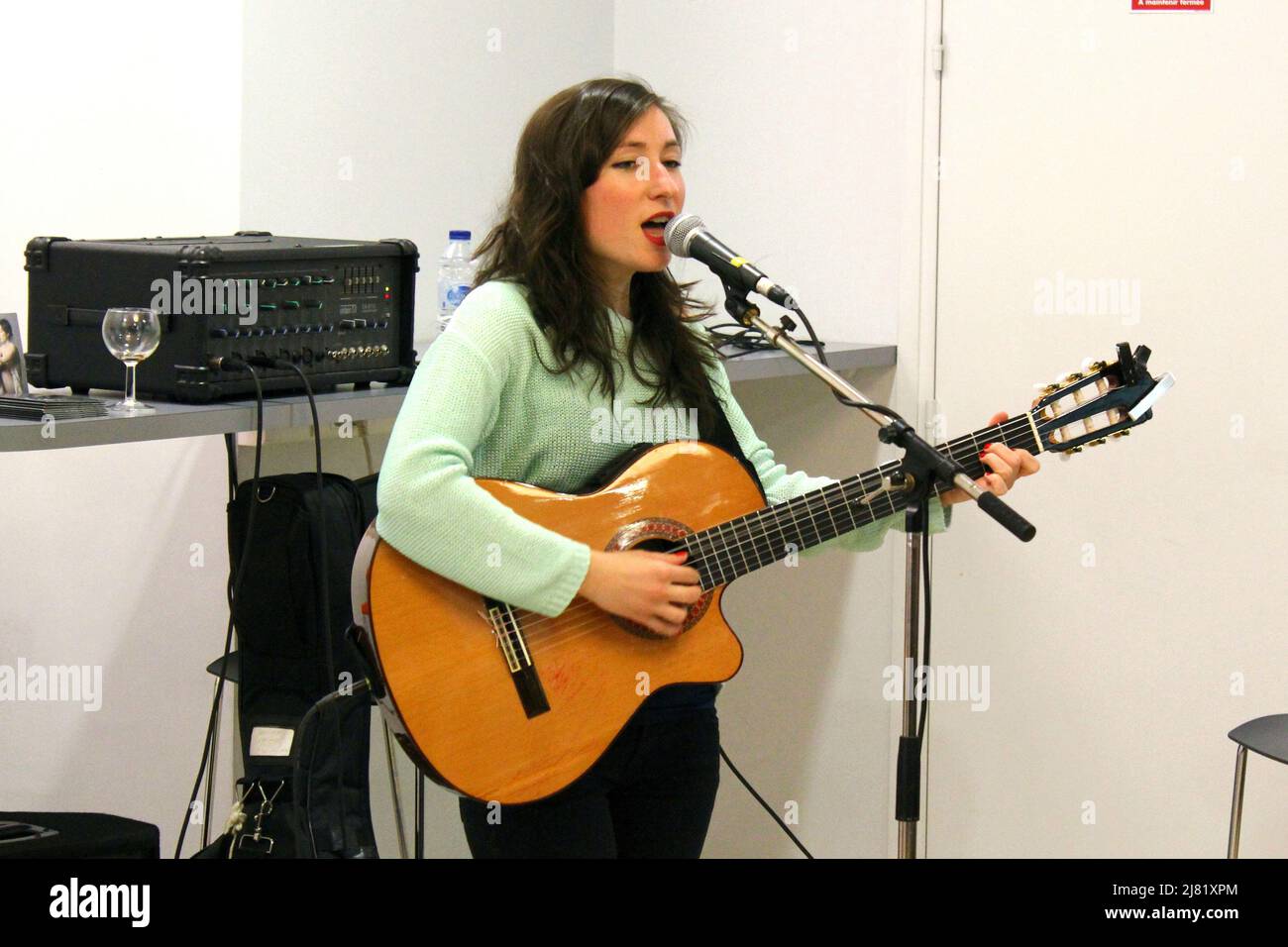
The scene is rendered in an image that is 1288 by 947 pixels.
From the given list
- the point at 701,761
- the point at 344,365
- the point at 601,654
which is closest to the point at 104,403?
the point at 344,365

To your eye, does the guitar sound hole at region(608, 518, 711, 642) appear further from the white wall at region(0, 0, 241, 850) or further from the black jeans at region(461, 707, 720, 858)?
the white wall at region(0, 0, 241, 850)

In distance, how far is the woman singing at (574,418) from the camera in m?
1.90

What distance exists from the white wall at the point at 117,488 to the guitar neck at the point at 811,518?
3.80 feet

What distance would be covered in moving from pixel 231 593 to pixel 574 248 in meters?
0.78

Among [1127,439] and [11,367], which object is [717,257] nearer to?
[11,367]

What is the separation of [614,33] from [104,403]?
6.66 feet

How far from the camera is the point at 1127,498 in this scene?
3090 mm

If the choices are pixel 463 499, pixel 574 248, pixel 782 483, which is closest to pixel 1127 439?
pixel 782 483

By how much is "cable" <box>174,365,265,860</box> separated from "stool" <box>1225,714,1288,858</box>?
63.8 inches

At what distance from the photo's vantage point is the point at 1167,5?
296cm

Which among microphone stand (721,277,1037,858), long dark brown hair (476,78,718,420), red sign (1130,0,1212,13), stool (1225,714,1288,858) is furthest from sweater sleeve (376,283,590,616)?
red sign (1130,0,1212,13)

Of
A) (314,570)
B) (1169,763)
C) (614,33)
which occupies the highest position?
(614,33)

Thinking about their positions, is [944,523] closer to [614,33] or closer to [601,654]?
[601,654]
